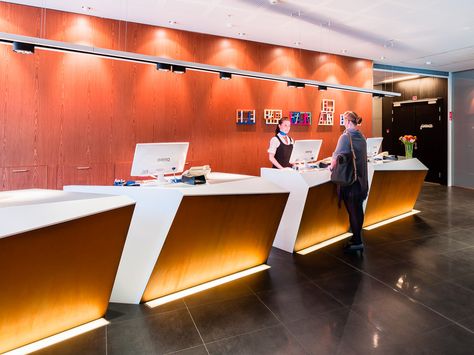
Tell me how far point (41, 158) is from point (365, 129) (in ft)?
24.5

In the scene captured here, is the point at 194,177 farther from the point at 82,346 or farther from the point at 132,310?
the point at 82,346

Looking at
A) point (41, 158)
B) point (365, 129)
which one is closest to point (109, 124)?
point (41, 158)

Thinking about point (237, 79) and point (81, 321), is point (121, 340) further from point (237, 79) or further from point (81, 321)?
point (237, 79)

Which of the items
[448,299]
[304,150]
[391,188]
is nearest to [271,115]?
[304,150]

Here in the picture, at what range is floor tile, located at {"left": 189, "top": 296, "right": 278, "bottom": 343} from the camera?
8.83 feet

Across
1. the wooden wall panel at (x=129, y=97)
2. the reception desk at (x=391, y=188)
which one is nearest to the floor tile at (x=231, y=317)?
the reception desk at (x=391, y=188)

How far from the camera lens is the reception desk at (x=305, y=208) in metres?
4.35

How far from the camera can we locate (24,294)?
2203 mm

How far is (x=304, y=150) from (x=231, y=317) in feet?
9.79

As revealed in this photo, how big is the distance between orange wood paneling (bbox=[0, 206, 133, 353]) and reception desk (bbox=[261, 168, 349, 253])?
2.39m

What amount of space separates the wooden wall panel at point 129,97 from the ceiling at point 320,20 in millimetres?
266

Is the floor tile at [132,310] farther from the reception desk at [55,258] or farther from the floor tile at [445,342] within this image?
the floor tile at [445,342]

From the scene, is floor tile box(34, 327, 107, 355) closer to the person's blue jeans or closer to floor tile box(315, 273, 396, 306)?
floor tile box(315, 273, 396, 306)

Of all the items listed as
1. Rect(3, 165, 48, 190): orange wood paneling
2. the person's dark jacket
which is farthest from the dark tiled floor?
Rect(3, 165, 48, 190): orange wood paneling
